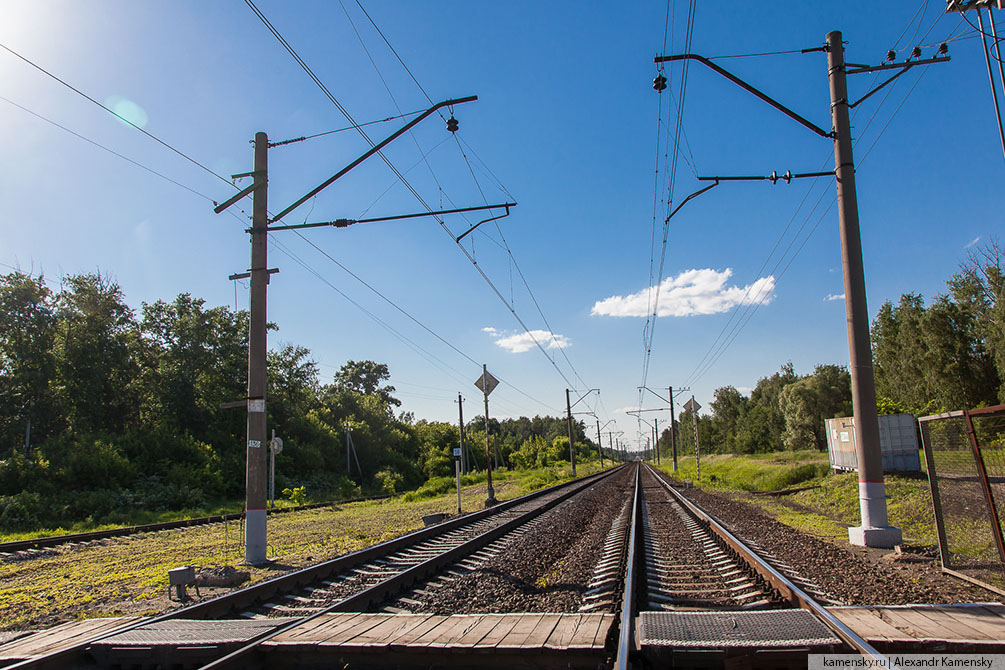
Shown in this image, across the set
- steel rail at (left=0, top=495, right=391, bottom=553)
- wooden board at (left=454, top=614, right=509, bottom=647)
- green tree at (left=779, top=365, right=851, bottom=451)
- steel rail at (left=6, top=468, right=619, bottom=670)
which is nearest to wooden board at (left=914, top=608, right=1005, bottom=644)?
wooden board at (left=454, top=614, right=509, bottom=647)

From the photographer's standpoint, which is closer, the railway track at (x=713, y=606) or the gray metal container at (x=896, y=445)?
the railway track at (x=713, y=606)

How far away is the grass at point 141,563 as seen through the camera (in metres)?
7.19

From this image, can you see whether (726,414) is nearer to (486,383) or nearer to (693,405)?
(693,405)

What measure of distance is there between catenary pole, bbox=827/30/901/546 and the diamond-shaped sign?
1338cm

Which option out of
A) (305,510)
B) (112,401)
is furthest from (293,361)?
(305,510)

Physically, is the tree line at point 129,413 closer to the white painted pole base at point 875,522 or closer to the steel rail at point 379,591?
the steel rail at point 379,591

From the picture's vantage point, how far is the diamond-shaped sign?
21.6 metres

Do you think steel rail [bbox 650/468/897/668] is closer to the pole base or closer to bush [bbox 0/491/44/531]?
the pole base

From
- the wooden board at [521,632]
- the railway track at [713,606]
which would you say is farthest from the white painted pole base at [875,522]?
the wooden board at [521,632]

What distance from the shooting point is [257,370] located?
11180mm

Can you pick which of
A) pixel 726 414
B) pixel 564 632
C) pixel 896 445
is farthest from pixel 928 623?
pixel 726 414

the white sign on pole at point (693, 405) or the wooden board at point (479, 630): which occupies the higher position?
the white sign on pole at point (693, 405)

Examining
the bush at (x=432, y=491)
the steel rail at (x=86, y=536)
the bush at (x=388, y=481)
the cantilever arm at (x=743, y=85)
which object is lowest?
the bush at (x=388, y=481)

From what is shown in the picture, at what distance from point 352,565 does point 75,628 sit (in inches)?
146
